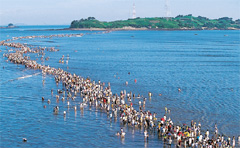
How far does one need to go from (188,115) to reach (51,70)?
1843 inches

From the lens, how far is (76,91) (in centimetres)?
6744

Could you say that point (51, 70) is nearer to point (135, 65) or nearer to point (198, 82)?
point (135, 65)

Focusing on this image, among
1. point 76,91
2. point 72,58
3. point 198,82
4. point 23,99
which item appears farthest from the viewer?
point 72,58

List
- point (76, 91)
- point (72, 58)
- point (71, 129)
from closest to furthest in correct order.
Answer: point (71, 129) → point (76, 91) → point (72, 58)

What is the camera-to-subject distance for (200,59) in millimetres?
125750

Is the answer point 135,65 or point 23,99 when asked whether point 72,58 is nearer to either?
point 135,65

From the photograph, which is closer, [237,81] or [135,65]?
[237,81]

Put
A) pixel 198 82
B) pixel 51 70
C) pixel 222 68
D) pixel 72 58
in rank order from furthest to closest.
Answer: pixel 72 58 < pixel 222 68 < pixel 51 70 < pixel 198 82

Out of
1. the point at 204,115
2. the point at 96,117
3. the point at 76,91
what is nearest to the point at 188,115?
the point at 204,115

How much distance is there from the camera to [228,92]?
71.2 m

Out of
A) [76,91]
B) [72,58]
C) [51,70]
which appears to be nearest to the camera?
[76,91]

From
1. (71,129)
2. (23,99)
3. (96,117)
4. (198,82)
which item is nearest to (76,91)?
(23,99)

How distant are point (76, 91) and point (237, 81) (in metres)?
41.7

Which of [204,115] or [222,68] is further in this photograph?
[222,68]
